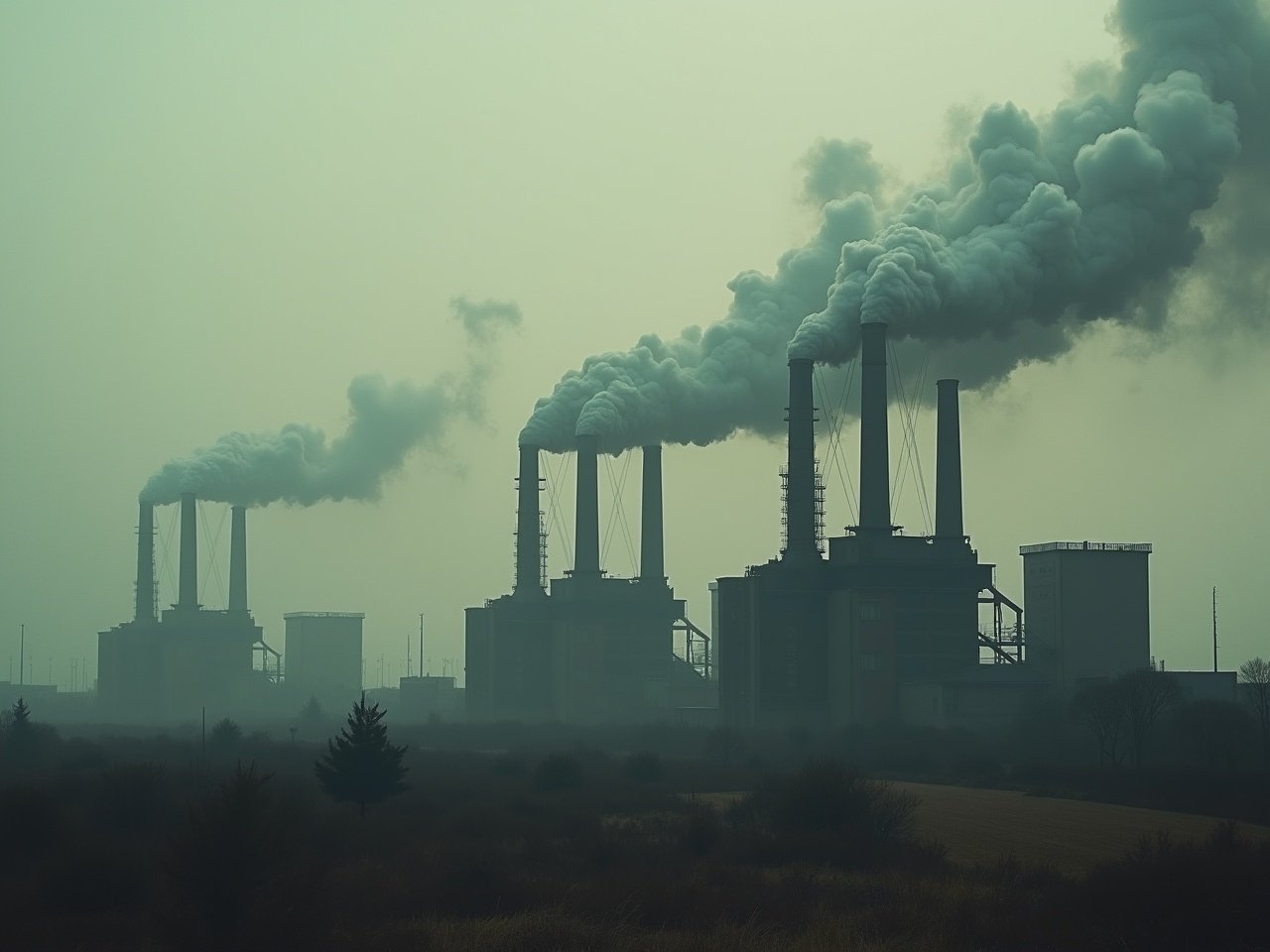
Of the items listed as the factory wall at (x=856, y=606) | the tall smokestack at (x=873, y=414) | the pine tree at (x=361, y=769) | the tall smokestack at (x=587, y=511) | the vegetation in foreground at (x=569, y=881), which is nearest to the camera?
the vegetation in foreground at (x=569, y=881)

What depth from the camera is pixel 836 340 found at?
197ft

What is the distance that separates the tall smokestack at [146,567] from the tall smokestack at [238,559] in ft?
15.4

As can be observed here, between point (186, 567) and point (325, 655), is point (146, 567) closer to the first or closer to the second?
point (186, 567)

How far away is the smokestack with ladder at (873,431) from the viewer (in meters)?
57.5

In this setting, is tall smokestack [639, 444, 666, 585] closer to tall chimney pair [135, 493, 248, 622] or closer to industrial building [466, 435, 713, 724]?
industrial building [466, 435, 713, 724]

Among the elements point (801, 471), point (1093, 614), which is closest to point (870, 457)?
point (801, 471)

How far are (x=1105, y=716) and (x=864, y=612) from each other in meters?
11.2

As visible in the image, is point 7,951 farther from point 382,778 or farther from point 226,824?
point 382,778

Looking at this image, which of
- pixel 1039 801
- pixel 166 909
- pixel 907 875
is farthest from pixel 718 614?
pixel 166 909

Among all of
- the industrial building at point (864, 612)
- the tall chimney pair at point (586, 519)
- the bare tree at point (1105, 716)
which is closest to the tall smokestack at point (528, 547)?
the tall chimney pair at point (586, 519)

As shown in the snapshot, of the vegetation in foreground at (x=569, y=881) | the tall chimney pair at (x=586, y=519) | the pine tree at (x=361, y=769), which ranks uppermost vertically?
the tall chimney pair at (x=586, y=519)

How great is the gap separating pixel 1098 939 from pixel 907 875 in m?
5.56

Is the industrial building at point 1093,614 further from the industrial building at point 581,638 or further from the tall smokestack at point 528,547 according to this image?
the tall smokestack at point 528,547

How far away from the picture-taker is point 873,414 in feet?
190
